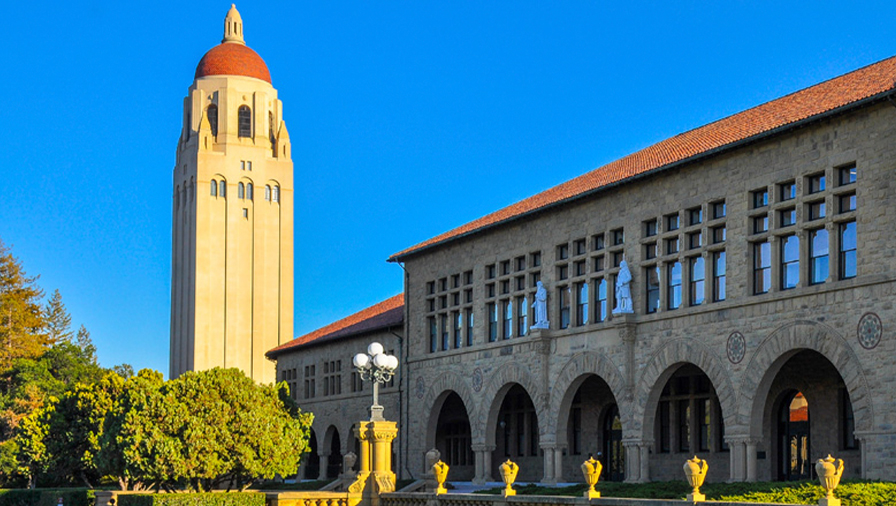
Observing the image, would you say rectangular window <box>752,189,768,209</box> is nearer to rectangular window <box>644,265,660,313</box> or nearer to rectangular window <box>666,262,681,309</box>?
rectangular window <box>666,262,681,309</box>

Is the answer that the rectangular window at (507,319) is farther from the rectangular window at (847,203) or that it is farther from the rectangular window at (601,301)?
the rectangular window at (847,203)

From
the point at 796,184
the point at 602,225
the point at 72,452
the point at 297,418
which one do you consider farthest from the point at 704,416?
the point at 72,452

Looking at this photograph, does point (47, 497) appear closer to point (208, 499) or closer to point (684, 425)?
point (208, 499)

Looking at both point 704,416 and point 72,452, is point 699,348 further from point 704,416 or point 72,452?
point 72,452

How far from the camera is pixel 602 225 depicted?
123ft

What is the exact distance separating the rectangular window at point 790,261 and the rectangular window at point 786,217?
0.33 meters

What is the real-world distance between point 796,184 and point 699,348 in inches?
216

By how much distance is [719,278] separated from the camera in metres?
32.4

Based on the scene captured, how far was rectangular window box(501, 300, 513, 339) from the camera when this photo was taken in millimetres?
42375

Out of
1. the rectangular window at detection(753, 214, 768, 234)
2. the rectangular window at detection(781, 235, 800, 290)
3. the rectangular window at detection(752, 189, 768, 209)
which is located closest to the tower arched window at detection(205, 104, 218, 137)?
the rectangular window at detection(752, 189, 768, 209)

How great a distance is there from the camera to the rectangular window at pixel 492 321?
4341cm

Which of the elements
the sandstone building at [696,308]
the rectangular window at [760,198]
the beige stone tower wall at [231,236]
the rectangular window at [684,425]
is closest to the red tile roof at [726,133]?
the sandstone building at [696,308]

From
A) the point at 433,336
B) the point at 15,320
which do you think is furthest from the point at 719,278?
the point at 15,320

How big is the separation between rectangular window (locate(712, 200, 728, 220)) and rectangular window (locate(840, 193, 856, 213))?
13.9 feet
